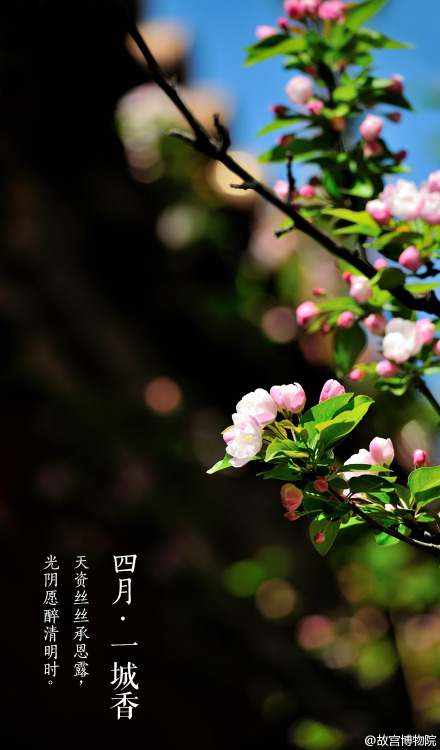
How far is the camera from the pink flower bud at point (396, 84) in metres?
0.85

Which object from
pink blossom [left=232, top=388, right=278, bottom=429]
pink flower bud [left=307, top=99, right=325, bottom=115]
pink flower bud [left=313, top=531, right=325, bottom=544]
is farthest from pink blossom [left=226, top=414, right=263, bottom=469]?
pink flower bud [left=307, top=99, right=325, bottom=115]

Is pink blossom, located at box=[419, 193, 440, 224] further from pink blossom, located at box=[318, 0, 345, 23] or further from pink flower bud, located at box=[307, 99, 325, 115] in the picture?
pink blossom, located at box=[318, 0, 345, 23]

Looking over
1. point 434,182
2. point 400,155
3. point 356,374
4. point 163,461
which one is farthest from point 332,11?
point 163,461

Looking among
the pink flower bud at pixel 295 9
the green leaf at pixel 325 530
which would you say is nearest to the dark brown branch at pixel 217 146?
the green leaf at pixel 325 530

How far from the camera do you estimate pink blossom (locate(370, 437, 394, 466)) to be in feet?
1.92

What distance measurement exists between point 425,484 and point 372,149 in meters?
0.49

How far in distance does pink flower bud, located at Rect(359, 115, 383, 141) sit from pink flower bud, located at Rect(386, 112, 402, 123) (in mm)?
129

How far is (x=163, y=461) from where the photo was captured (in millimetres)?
2188

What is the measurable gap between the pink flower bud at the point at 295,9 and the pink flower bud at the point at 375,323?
0.47m

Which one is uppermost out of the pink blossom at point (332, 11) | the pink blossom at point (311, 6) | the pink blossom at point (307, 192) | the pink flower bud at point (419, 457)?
the pink blossom at point (311, 6)

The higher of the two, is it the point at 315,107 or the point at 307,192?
the point at 315,107

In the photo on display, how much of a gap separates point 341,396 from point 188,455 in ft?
5.71

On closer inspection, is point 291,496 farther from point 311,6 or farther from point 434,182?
point 311,6

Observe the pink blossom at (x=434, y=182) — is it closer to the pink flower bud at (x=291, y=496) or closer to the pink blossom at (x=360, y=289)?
the pink blossom at (x=360, y=289)
